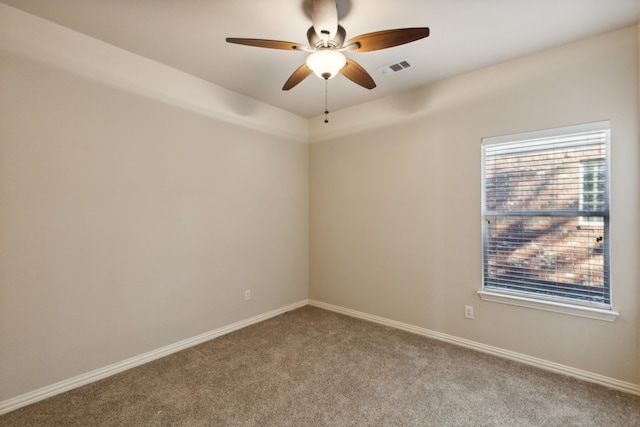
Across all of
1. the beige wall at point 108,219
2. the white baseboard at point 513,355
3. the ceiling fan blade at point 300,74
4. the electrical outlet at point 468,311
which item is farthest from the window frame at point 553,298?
the beige wall at point 108,219

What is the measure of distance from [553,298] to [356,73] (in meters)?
2.44

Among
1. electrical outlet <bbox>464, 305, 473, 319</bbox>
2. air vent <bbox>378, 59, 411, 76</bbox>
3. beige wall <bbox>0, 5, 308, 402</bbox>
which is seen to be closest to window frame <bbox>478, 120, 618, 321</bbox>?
electrical outlet <bbox>464, 305, 473, 319</bbox>

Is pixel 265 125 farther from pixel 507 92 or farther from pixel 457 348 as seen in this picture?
pixel 457 348

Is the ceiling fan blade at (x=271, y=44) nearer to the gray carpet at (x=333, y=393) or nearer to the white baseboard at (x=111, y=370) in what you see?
the gray carpet at (x=333, y=393)

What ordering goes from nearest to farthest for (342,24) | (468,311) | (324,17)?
(324,17) → (342,24) → (468,311)

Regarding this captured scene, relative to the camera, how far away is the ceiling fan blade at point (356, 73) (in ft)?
6.75

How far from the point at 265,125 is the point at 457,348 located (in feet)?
10.6

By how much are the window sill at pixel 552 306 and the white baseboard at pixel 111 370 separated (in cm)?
254

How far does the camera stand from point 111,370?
239cm

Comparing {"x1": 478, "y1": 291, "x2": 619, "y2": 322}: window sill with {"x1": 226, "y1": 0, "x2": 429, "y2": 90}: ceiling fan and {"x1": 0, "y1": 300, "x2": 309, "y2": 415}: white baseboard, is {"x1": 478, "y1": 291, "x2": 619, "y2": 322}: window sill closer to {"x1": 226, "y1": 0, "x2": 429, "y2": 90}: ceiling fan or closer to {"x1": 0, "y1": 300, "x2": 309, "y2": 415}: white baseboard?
{"x1": 226, "y1": 0, "x2": 429, "y2": 90}: ceiling fan

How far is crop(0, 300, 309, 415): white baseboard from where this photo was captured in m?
1.99

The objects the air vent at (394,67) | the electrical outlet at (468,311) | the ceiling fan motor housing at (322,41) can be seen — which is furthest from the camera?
the electrical outlet at (468,311)

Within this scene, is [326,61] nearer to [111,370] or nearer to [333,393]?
[333,393]

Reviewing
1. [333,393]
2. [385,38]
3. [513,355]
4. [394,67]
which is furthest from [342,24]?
[513,355]
